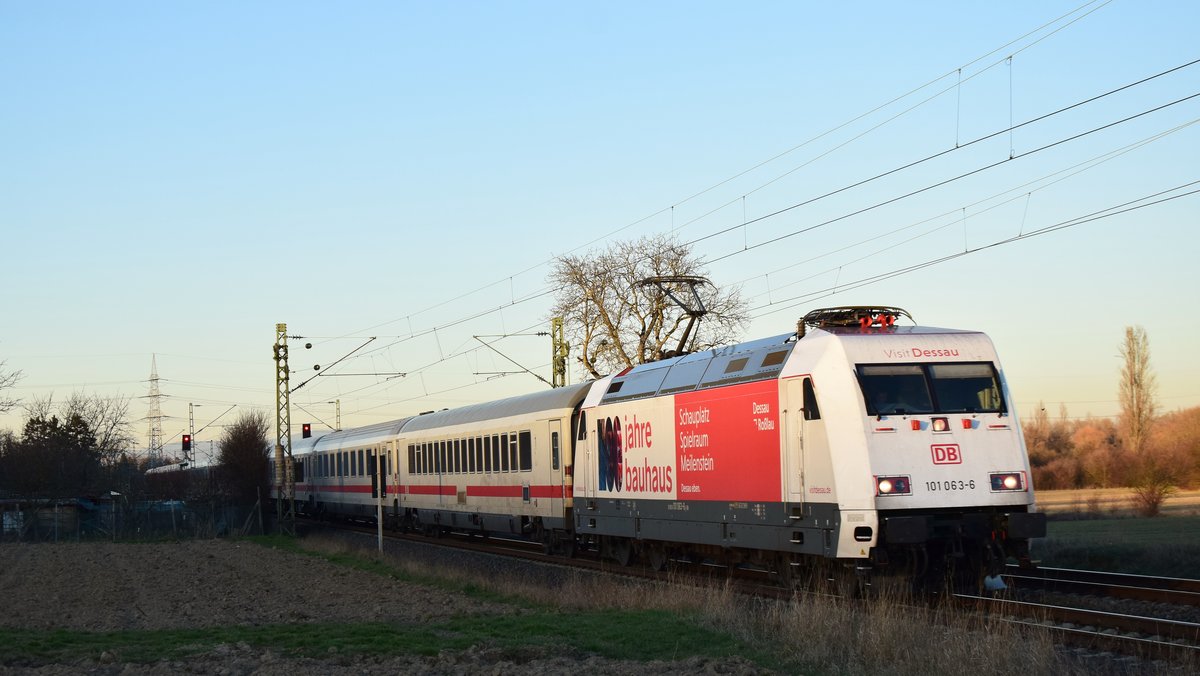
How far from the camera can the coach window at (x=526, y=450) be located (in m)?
28.7

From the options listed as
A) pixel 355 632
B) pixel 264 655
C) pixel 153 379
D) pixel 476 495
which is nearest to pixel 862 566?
pixel 355 632

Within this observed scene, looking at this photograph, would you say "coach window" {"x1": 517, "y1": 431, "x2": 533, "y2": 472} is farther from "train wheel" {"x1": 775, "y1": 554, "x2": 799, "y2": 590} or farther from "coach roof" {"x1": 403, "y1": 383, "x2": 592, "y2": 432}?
"train wheel" {"x1": 775, "y1": 554, "x2": 799, "y2": 590}

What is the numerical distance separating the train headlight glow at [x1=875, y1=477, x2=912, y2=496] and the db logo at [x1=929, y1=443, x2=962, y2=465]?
533 millimetres

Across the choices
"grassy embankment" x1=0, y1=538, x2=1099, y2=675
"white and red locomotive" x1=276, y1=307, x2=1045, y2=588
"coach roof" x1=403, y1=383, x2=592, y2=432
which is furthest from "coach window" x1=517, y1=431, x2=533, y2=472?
"grassy embankment" x1=0, y1=538, x2=1099, y2=675

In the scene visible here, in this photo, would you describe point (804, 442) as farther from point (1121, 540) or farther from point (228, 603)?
point (1121, 540)

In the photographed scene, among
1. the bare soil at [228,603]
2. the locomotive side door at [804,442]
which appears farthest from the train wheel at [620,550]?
the locomotive side door at [804,442]

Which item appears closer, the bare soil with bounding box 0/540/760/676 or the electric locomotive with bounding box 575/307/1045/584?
the bare soil with bounding box 0/540/760/676

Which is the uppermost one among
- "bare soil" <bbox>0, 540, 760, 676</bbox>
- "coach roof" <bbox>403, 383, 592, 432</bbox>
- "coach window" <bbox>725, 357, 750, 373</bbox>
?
"coach window" <bbox>725, 357, 750, 373</bbox>

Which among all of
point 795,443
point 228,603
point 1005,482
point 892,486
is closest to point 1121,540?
point 1005,482

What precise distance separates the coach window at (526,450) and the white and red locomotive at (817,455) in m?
3.58

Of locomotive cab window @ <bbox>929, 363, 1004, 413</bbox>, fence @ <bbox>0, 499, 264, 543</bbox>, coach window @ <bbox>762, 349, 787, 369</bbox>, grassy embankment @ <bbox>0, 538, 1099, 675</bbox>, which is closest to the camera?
grassy embankment @ <bbox>0, 538, 1099, 675</bbox>

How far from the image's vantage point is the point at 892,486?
14.6 metres

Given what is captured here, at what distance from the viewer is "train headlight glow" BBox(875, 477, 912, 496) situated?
47.8 ft

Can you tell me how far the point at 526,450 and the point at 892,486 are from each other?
50.5 ft
